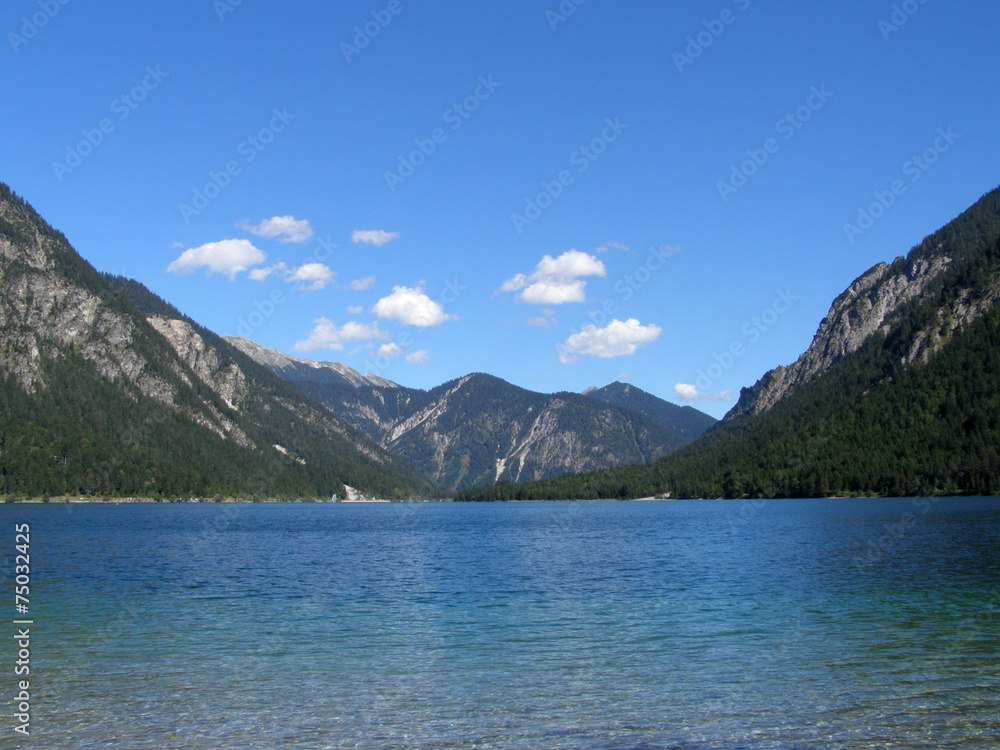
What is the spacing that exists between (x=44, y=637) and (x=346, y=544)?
58.1 metres

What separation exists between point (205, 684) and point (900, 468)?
199825 mm

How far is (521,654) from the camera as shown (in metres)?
29.2

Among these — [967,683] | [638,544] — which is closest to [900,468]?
[638,544]

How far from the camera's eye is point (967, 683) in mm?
23641

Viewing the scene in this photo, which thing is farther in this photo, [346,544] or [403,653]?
[346,544]

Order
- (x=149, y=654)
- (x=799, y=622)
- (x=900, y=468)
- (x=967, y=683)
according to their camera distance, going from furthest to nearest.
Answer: (x=900, y=468)
(x=799, y=622)
(x=149, y=654)
(x=967, y=683)

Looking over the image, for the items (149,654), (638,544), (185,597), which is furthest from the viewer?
(638,544)

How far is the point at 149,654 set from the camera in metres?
29.4

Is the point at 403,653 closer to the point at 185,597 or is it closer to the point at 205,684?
the point at 205,684

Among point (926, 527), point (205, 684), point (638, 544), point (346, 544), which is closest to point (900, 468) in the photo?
point (926, 527)

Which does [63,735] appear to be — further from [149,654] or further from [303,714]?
[149,654]

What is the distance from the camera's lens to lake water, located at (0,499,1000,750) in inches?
793

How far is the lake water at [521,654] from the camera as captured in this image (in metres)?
20.1

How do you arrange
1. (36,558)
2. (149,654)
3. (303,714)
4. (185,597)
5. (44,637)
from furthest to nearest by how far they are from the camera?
1. (36,558)
2. (185,597)
3. (44,637)
4. (149,654)
5. (303,714)
